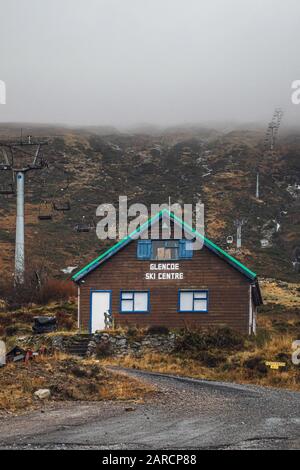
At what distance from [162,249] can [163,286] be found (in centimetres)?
189

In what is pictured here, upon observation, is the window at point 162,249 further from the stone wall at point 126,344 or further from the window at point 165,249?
the stone wall at point 126,344

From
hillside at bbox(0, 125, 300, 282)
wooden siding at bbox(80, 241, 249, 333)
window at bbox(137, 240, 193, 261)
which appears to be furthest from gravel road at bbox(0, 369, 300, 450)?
hillside at bbox(0, 125, 300, 282)

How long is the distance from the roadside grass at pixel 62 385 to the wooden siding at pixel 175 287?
1276 centimetres

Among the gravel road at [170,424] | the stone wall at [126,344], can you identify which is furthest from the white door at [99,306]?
the gravel road at [170,424]

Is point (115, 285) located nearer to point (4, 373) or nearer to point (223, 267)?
point (223, 267)

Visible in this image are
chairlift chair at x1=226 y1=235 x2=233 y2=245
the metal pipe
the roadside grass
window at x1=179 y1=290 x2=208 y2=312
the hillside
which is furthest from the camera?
chairlift chair at x1=226 y1=235 x2=233 y2=245

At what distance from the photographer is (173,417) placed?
19000 mm

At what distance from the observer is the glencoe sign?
39562 millimetres

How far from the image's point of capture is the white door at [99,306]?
39625mm

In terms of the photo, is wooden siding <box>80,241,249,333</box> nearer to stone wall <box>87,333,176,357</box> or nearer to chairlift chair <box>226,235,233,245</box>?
stone wall <box>87,333,176,357</box>

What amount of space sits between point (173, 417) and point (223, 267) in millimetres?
20307

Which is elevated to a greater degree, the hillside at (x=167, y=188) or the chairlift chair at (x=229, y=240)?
the hillside at (x=167, y=188)

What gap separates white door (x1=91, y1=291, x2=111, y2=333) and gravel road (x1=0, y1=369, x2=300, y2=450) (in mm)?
15701

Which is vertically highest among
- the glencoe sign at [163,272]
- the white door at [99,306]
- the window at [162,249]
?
the window at [162,249]
